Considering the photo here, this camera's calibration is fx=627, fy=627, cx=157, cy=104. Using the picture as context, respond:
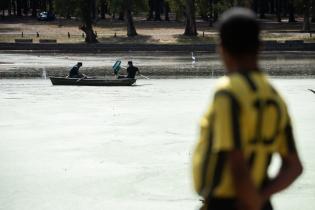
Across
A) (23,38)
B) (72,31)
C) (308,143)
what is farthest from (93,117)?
(72,31)

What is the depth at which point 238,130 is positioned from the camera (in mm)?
2834

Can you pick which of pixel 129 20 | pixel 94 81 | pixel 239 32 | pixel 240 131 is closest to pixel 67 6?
pixel 129 20

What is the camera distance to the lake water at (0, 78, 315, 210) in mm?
9055

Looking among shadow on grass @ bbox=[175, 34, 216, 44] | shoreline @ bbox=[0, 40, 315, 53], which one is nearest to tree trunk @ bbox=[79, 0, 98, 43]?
shoreline @ bbox=[0, 40, 315, 53]

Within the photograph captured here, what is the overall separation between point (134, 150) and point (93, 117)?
6.05 m

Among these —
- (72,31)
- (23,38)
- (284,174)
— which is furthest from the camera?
(72,31)

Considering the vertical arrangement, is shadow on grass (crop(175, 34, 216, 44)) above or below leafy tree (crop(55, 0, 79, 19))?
below

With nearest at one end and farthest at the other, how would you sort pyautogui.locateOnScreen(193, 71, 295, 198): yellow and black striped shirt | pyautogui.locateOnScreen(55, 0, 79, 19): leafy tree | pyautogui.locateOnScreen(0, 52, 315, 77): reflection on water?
pyautogui.locateOnScreen(193, 71, 295, 198): yellow and black striped shirt, pyautogui.locateOnScreen(0, 52, 315, 77): reflection on water, pyautogui.locateOnScreen(55, 0, 79, 19): leafy tree

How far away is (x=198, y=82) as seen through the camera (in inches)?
1303

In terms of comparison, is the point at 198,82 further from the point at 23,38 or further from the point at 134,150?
the point at 23,38

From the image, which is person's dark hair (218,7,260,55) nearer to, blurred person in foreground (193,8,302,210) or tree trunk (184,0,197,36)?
blurred person in foreground (193,8,302,210)

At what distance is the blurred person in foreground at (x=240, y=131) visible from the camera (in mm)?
2842

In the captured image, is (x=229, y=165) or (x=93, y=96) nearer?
(x=229, y=165)

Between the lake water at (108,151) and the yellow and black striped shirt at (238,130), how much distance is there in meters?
5.60
